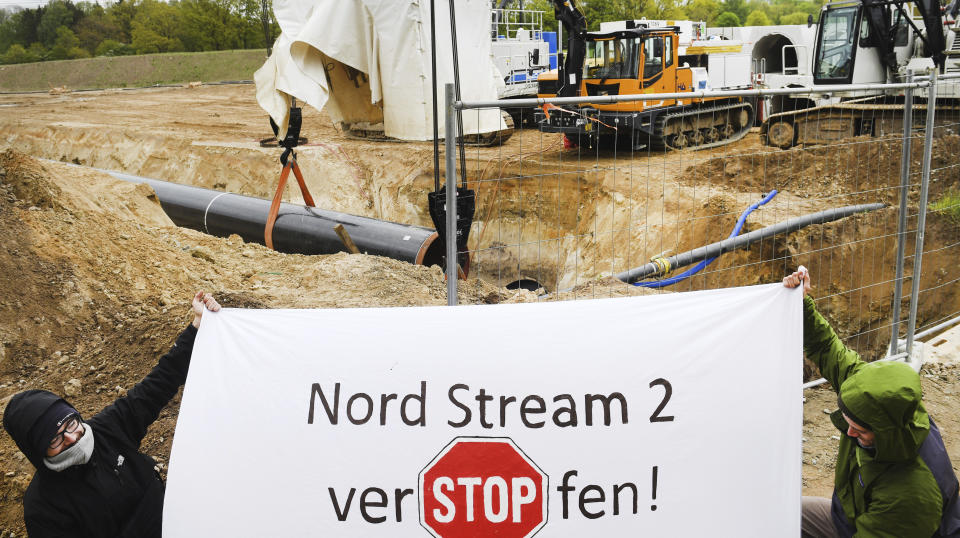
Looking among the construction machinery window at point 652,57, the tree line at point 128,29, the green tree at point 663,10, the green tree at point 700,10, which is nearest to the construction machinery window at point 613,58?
the construction machinery window at point 652,57

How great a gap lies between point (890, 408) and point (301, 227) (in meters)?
7.38

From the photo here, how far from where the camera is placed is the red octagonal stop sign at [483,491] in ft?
8.33

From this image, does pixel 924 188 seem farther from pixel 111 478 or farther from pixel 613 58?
pixel 613 58

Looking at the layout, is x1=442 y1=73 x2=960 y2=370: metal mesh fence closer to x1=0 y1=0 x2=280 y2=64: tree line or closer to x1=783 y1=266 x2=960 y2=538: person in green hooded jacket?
x1=783 y1=266 x2=960 y2=538: person in green hooded jacket

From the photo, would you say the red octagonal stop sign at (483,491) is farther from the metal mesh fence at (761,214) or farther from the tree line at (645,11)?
the tree line at (645,11)

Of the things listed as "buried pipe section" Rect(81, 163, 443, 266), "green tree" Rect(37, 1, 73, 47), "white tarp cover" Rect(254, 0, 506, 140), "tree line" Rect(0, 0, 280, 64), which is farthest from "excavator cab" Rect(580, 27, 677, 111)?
"green tree" Rect(37, 1, 73, 47)

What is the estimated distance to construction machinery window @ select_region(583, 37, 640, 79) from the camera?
14.4 meters

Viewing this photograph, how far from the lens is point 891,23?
45.5 ft

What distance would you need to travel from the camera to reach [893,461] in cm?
246

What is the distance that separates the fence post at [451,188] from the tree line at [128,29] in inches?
1842

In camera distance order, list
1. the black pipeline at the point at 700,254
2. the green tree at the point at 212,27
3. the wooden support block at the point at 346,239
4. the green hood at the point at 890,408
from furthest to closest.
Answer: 1. the green tree at the point at 212,27
2. the wooden support block at the point at 346,239
3. the black pipeline at the point at 700,254
4. the green hood at the point at 890,408

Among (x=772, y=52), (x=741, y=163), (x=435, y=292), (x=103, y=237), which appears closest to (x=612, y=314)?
(x=435, y=292)

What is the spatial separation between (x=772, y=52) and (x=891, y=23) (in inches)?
365

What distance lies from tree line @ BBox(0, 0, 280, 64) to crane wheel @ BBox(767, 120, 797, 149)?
38.9 meters
